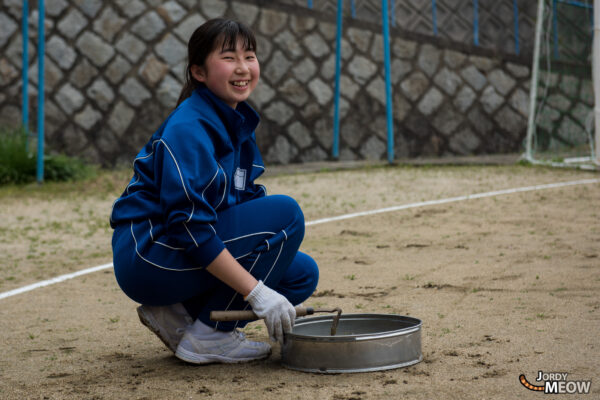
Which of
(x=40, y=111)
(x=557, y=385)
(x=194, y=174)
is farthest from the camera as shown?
(x=40, y=111)

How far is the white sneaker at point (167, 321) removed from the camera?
2561mm

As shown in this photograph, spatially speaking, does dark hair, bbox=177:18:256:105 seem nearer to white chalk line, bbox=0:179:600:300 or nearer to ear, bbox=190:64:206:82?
ear, bbox=190:64:206:82

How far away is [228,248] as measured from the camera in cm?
241

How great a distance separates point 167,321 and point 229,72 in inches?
31.2

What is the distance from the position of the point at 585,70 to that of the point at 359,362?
7.35 m

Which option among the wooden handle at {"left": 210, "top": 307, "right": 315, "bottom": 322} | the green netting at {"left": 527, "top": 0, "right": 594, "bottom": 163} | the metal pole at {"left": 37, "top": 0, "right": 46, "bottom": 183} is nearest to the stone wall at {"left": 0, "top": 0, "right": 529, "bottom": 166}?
the metal pole at {"left": 37, "top": 0, "right": 46, "bottom": 183}

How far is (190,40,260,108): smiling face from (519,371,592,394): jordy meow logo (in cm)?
116

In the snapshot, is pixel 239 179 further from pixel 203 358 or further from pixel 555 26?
pixel 555 26

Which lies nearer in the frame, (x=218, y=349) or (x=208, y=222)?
(x=208, y=222)

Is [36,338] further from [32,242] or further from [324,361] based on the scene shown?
[32,242]

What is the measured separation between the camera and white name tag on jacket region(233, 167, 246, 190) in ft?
8.27

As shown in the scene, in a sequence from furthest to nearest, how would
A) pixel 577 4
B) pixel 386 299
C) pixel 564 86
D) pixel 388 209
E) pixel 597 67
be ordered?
pixel 577 4, pixel 564 86, pixel 597 67, pixel 388 209, pixel 386 299

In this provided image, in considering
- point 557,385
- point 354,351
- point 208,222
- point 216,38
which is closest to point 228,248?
point 208,222

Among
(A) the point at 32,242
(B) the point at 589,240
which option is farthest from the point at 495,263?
(A) the point at 32,242
